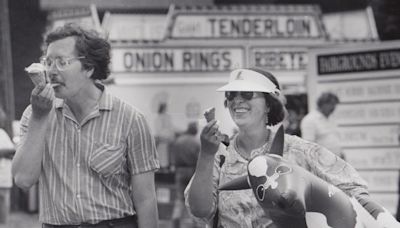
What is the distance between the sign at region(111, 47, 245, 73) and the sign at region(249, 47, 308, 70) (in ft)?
0.88

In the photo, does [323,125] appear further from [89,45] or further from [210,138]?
[210,138]

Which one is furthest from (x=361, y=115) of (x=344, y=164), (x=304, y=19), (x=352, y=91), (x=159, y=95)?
(x=344, y=164)

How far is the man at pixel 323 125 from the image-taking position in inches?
436

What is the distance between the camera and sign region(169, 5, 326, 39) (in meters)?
12.2

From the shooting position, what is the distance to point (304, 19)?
1258cm

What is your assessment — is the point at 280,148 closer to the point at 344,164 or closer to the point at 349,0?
the point at 344,164

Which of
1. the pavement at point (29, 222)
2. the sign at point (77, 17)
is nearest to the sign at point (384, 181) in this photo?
the pavement at point (29, 222)

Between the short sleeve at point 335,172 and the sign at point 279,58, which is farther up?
the sign at point 279,58

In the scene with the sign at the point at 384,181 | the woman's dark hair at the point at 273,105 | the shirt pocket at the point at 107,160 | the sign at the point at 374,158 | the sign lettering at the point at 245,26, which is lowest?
the sign at the point at 384,181

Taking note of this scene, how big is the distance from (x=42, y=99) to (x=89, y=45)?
0.44 meters

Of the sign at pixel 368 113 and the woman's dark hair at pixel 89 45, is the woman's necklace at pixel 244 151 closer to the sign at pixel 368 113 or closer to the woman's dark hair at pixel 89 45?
the woman's dark hair at pixel 89 45

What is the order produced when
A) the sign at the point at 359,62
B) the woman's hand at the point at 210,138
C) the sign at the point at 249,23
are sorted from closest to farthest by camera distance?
the woman's hand at the point at 210,138, the sign at the point at 359,62, the sign at the point at 249,23

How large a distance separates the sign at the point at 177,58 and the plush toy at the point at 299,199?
8948 millimetres

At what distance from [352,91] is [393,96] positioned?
1.75 ft
